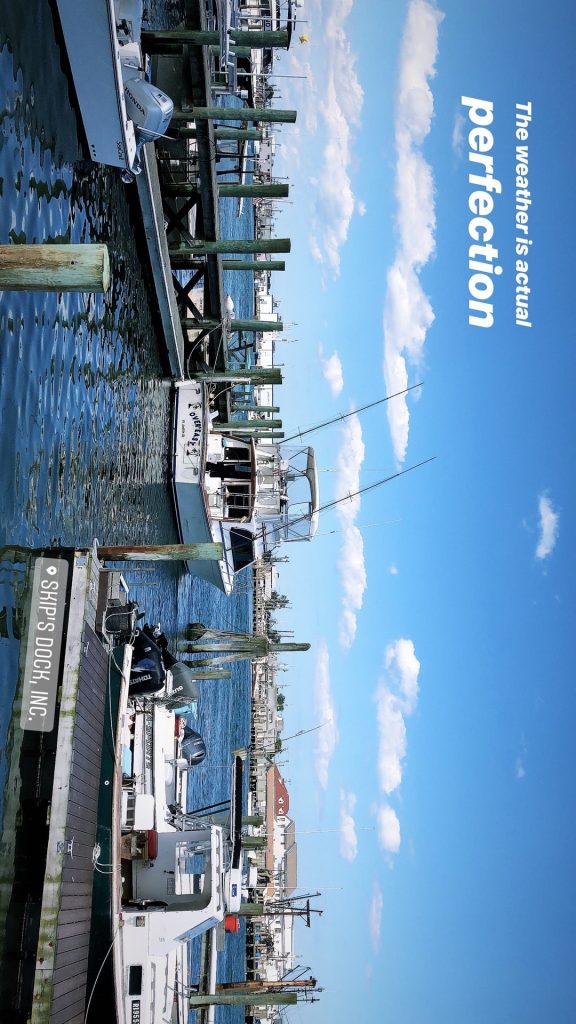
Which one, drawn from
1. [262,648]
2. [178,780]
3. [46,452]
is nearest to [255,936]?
[262,648]

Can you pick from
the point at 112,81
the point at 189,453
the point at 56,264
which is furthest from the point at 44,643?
the point at 189,453

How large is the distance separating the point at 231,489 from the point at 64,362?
13.9 meters

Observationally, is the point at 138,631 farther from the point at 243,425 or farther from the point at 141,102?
the point at 243,425

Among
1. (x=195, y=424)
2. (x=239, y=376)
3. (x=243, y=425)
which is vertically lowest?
(x=195, y=424)

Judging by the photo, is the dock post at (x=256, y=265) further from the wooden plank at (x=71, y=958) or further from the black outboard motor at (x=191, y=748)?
the wooden plank at (x=71, y=958)

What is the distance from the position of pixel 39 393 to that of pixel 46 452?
0.86 m

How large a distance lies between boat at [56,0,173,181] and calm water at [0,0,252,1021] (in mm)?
401

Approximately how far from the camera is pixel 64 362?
45.3ft

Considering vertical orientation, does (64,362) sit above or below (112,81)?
below

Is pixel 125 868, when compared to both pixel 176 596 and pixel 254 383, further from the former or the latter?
pixel 254 383

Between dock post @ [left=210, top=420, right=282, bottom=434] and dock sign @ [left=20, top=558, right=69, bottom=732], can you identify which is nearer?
dock sign @ [left=20, top=558, right=69, bottom=732]

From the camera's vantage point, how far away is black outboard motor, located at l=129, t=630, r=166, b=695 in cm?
1855

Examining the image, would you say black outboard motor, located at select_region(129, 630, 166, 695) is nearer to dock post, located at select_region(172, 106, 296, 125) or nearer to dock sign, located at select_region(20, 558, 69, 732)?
dock sign, located at select_region(20, 558, 69, 732)

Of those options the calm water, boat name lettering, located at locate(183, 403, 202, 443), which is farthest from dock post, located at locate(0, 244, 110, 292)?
boat name lettering, located at locate(183, 403, 202, 443)
